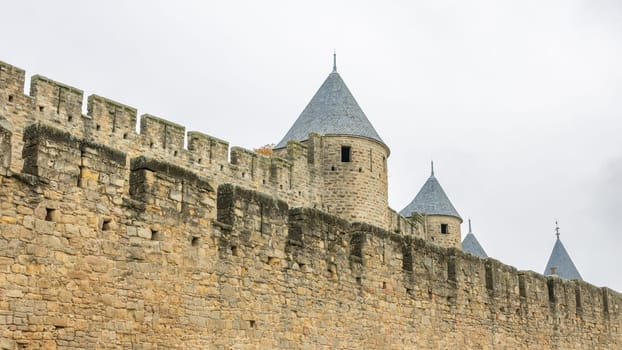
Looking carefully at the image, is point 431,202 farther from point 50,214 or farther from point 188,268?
point 50,214

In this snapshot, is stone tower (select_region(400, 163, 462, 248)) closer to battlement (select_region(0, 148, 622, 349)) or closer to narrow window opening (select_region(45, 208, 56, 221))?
battlement (select_region(0, 148, 622, 349))

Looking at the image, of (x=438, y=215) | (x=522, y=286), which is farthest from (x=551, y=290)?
(x=438, y=215)

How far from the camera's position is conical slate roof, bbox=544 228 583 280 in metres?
59.3

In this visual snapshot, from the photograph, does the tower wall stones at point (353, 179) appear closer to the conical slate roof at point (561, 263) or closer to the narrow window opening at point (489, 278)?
the narrow window opening at point (489, 278)

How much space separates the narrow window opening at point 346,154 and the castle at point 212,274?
12.4 meters

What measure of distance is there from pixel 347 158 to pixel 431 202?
676 inches

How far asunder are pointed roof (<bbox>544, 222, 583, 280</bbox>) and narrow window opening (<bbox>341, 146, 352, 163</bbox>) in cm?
3135

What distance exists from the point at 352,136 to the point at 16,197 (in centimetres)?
2377

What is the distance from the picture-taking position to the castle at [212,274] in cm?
873

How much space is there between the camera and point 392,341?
1376cm

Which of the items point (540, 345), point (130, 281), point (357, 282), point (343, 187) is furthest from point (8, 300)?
point (343, 187)

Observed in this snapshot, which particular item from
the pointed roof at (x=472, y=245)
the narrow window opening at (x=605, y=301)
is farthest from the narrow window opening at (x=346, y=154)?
the pointed roof at (x=472, y=245)

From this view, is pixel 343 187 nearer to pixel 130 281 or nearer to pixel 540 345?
pixel 540 345

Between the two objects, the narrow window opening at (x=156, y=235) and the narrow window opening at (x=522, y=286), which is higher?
the narrow window opening at (x=522, y=286)
